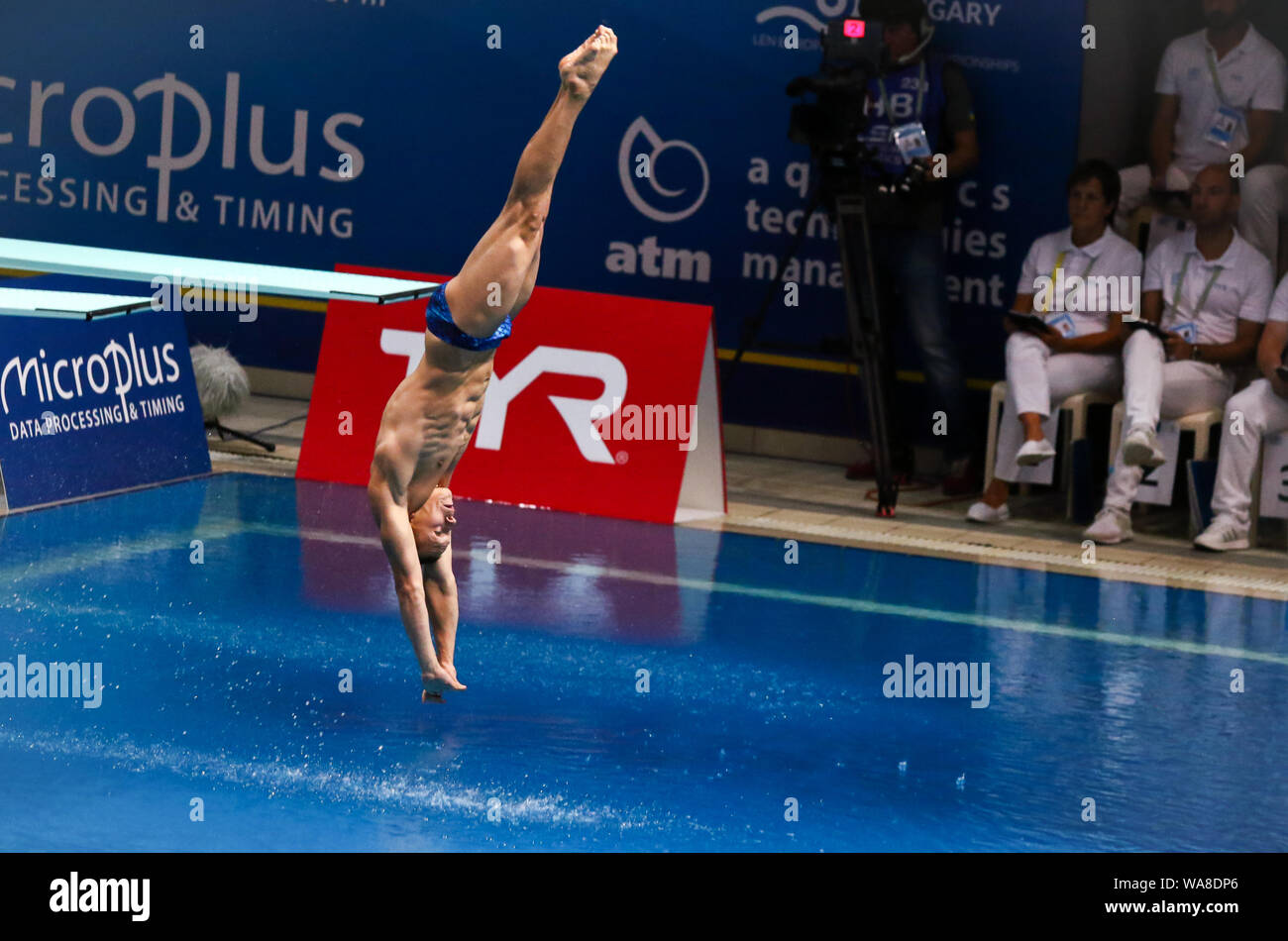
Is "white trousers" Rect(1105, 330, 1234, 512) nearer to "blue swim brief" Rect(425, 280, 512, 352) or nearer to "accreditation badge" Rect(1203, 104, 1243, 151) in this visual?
"accreditation badge" Rect(1203, 104, 1243, 151)

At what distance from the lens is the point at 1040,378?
9.97 m

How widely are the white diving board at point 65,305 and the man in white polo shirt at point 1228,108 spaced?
6440mm

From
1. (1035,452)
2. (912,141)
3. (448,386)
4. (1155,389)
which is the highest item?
(912,141)

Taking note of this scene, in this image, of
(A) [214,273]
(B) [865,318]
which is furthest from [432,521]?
(B) [865,318]

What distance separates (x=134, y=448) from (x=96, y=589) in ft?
7.20

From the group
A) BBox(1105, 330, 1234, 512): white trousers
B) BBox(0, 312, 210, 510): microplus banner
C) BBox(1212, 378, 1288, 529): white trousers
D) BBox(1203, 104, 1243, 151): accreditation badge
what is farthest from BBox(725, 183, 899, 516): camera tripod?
BBox(0, 312, 210, 510): microplus banner

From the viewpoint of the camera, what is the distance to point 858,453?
1167 cm

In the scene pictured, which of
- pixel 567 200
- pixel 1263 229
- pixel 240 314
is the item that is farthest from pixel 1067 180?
pixel 240 314

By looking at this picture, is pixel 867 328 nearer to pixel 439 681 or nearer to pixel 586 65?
pixel 439 681

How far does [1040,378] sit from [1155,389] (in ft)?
2.11

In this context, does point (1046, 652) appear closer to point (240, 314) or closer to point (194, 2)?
point (240, 314)

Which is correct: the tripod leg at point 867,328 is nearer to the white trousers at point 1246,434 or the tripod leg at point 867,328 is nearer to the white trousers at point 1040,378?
the white trousers at point 1040,378

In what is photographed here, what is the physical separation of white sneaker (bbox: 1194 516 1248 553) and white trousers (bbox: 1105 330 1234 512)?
438mm

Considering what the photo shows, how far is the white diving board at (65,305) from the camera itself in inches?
232
